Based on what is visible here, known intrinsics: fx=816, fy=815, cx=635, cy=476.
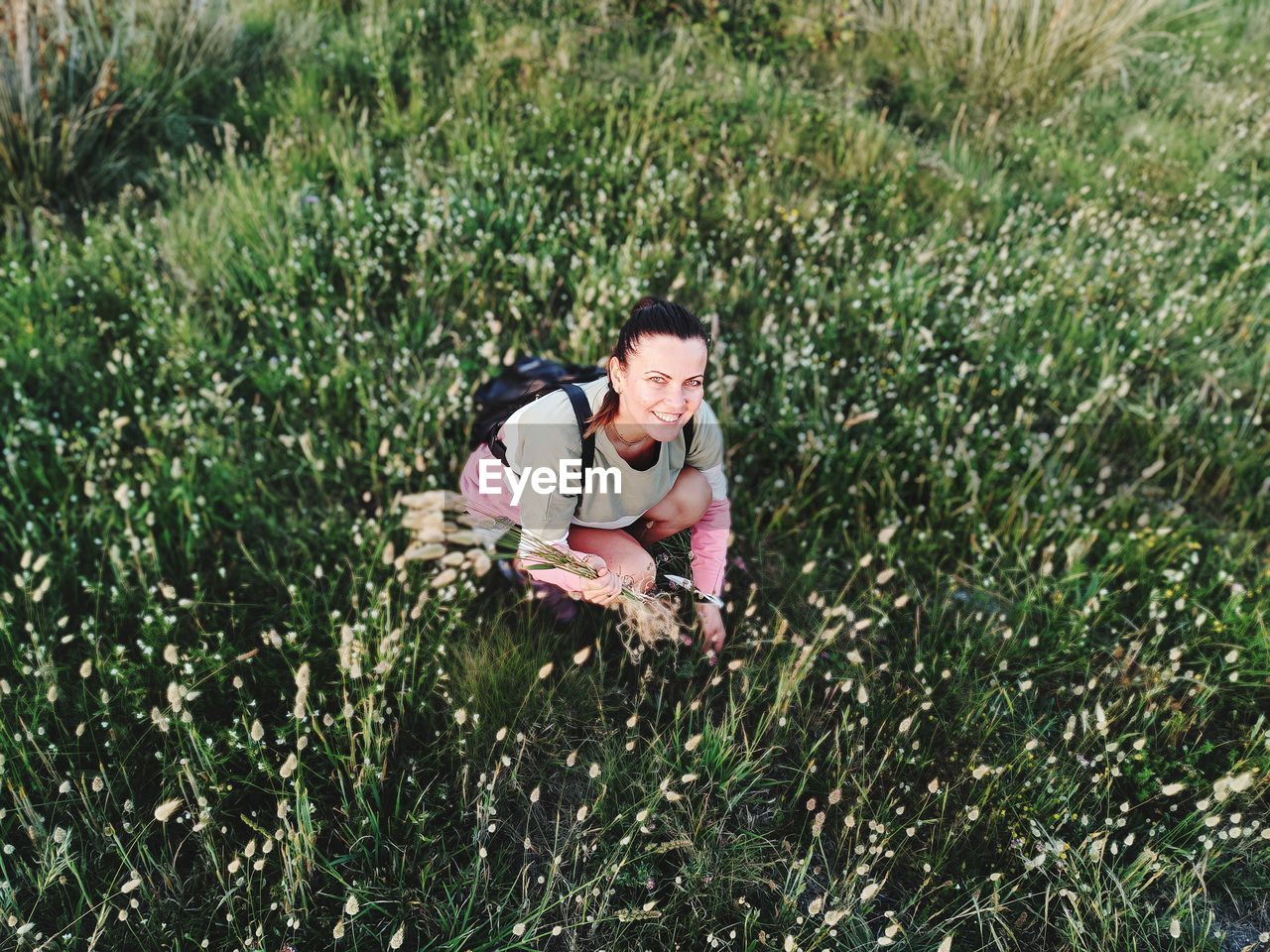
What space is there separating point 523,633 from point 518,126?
3343mm

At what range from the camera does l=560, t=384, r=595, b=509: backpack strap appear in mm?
2238

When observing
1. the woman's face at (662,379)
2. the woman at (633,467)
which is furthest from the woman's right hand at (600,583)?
the woman's face at (662,379)

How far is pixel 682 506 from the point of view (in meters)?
2.56

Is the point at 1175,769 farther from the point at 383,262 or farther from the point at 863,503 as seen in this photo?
the point at 383,262

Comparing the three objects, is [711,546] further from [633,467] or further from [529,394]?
[529,394]

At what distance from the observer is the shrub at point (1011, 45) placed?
19.0 feet

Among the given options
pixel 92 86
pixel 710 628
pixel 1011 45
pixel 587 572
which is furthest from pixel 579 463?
pixel 1011 45

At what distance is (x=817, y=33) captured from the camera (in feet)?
19.6

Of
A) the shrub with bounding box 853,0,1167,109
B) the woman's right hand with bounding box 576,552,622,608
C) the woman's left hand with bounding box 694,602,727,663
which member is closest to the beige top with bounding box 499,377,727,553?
the woman's right hand with bounding box 576,552,622,608

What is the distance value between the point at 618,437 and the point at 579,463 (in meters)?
0.13

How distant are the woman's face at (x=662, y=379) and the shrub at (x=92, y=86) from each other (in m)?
3.76

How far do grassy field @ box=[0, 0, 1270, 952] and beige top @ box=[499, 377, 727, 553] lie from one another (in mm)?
440

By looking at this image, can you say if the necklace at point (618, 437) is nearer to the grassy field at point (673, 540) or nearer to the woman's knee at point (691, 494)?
the woman's knee at point (691, 494)

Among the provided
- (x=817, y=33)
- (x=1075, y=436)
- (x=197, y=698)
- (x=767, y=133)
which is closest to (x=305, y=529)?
(x=197, y=698)
